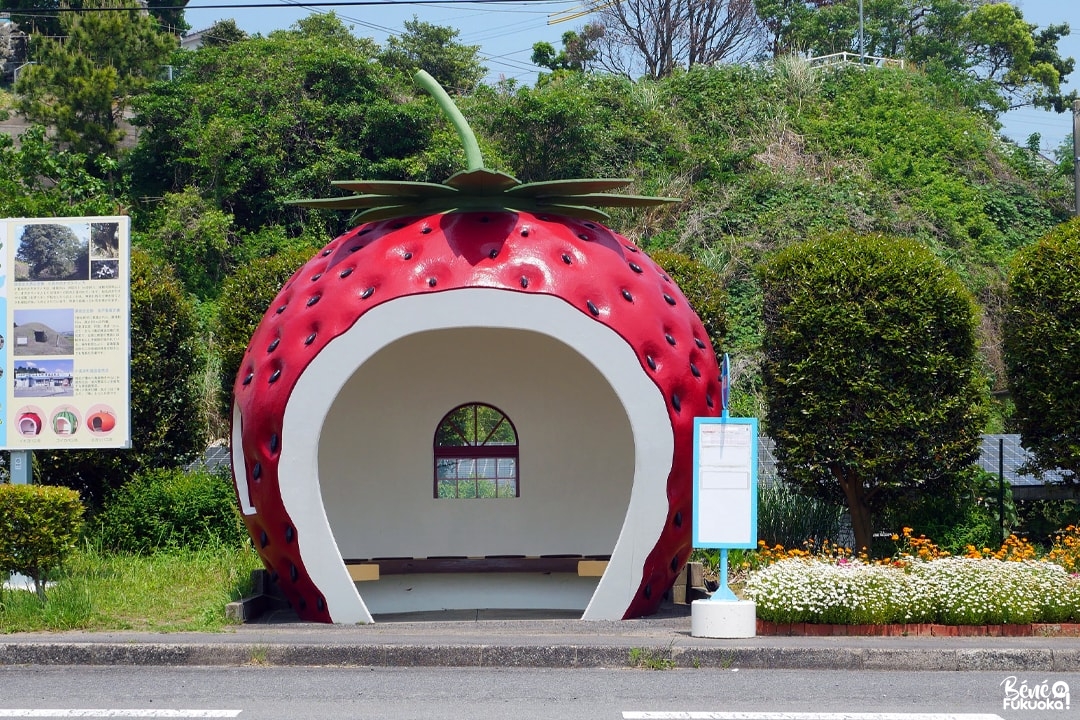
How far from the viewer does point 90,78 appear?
33.2 metres

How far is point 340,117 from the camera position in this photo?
2897 centimetres

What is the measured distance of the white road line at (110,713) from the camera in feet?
19.8

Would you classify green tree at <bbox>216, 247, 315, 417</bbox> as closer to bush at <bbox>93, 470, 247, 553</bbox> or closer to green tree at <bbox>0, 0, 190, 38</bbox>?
bush at <bbox>93, 470, 247, 553</bbox>

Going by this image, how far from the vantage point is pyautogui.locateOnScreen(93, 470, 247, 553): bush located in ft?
42.3

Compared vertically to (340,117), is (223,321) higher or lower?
lower

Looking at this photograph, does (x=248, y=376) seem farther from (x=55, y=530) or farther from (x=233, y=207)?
(x=233, y=207)

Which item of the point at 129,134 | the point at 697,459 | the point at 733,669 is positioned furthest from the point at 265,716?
the point at 129,134

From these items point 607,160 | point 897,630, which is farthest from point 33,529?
point 607,160

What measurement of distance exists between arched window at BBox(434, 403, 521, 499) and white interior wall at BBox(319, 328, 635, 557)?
4.7 inches

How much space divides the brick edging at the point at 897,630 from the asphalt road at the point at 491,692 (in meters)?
1.26

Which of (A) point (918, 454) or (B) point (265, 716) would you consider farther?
(A) point (918, 454)

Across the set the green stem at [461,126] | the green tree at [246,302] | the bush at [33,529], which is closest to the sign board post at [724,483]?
the green stem at [461,126]

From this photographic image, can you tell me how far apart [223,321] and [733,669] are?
8.41m

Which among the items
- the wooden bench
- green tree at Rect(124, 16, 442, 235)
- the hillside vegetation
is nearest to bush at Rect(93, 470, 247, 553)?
the wooden bench
